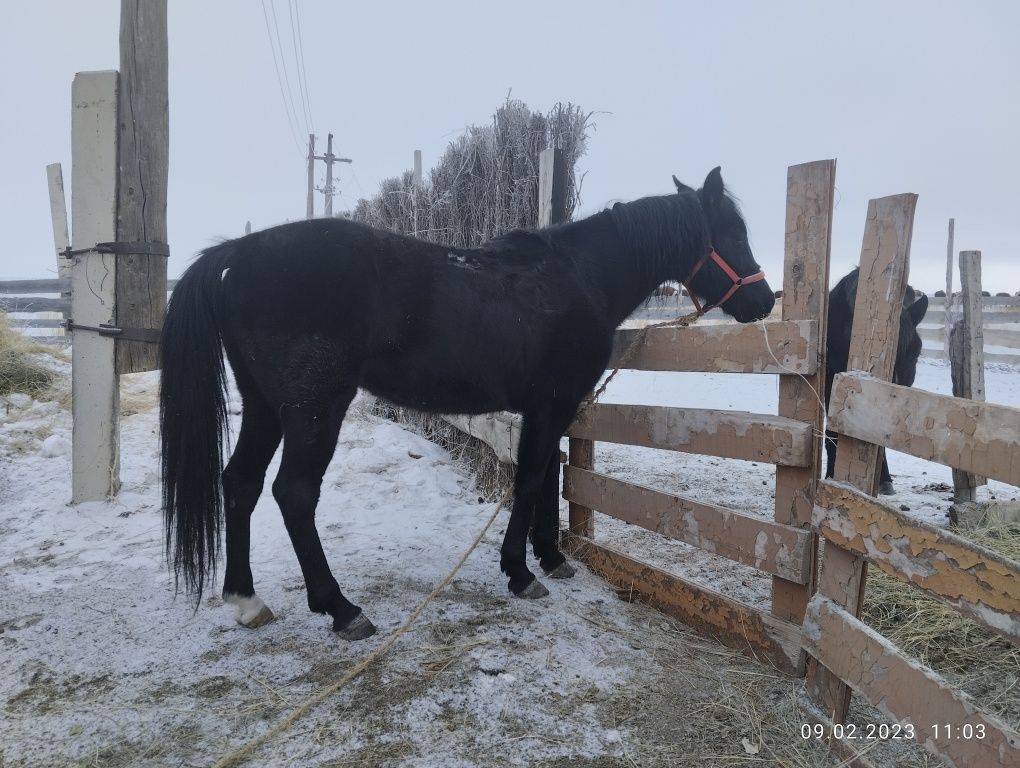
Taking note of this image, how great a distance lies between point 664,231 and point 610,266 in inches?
14.6

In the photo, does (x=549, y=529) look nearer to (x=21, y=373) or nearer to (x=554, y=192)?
(x=554, y=192)

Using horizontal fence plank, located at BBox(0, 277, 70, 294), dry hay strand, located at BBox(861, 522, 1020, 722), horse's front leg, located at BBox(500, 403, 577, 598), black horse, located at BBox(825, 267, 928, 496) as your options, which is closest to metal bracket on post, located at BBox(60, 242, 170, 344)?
horse's front leg, located at BBox(500, 403, 577, 598)

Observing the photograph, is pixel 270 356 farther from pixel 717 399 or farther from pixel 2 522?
pixel 717 399

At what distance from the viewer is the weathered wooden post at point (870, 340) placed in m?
2.03

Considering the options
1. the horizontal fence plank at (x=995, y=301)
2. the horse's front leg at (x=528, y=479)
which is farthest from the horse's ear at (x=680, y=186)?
the horizontal fence plank at (x=995, y=301)

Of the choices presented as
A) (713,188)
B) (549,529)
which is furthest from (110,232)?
(713,188)

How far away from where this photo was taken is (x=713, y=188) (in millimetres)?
3422

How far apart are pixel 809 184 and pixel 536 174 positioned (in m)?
2.65

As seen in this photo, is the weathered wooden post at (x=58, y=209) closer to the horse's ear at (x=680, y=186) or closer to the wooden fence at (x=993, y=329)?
the horse's ear at (x=680, y=186)

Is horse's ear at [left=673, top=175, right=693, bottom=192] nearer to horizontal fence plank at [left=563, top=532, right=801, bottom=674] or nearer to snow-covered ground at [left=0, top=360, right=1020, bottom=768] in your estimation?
horizontal fence plank at [left=563, top=532, right=801, bottom=674]

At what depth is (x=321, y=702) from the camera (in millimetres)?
2252

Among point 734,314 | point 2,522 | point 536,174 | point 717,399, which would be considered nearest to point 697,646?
point 734,314

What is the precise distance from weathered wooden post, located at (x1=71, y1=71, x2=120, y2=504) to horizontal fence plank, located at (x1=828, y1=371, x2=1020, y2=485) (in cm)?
482

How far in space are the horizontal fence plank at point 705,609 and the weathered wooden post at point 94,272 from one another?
3701mm
